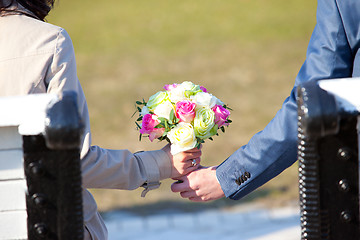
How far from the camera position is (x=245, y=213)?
5.52 metres

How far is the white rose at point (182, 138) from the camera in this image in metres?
2.78

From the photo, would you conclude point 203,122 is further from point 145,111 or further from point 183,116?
point 145,111

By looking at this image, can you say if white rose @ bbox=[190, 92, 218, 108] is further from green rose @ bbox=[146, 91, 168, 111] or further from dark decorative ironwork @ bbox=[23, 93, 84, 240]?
dark decorative ironwork @ bbox=[23, 93, 84, 240]

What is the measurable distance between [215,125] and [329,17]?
931 millimetres

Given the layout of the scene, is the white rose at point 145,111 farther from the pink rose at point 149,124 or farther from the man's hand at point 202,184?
the man's hand at point 202,184

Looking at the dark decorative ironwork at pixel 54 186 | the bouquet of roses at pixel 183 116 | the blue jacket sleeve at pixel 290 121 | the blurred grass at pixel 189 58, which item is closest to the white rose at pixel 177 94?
the bouquet of roses at pixel 183 116

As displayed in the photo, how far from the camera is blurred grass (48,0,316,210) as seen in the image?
8359mm

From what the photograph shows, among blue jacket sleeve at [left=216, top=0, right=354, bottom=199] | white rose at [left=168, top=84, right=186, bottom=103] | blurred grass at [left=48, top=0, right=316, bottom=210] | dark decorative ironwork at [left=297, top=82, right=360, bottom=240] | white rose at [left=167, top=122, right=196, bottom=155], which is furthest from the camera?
blurred grass at [left=48, top=0, right=316, bottom=210]

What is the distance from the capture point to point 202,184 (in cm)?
300

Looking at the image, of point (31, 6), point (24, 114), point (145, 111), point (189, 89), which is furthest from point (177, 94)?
point (24, 114)

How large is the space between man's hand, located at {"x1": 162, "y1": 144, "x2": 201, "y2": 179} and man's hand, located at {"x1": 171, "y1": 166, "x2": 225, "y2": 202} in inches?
2.1

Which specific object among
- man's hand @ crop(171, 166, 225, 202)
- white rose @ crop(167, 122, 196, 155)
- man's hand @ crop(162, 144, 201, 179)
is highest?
white rose @ crop(167, 122, 196, 155)

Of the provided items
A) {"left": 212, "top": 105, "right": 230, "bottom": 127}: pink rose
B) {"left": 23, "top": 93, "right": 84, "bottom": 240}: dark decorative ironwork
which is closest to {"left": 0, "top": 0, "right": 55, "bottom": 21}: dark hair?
{"left": 23, "top": 93, "right": 84, "bottom": 240}: dark decorative ironwork

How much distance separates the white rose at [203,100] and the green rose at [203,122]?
0.03 m
